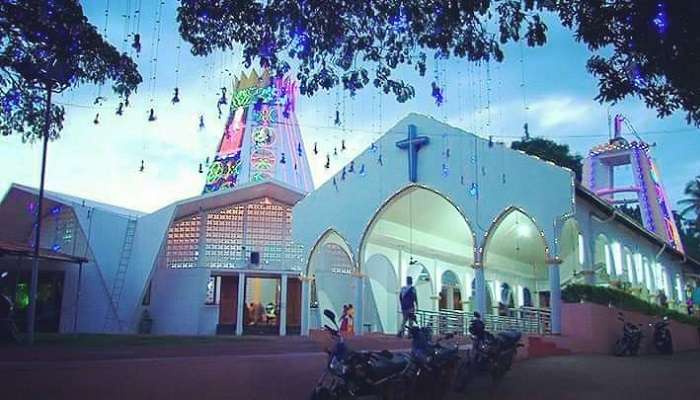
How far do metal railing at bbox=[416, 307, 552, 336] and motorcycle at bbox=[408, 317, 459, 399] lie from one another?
698 cm

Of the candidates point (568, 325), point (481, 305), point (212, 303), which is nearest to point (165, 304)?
point (212, 303)

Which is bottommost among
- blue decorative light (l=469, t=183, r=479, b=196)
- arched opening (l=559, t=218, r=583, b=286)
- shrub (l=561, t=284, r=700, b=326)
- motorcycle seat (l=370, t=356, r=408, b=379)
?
motorcycle seat (l=370, t=356, r=408, b=379)

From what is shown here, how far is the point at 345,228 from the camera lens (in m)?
17.2

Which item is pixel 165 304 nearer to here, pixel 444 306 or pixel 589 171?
pixel 444 306

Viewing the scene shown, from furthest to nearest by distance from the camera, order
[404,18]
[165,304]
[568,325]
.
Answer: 1. [165,304]
2. [568,325]
3. [404,18]

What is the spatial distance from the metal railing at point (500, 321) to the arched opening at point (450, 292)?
18.6 feet

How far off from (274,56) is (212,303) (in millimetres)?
15515

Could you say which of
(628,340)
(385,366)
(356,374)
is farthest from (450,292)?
(356,374)

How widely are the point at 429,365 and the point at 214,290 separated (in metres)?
16.1

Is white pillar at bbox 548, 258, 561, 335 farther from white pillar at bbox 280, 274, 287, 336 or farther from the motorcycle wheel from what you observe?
white pillar at bbox 280, 274, 287, 336

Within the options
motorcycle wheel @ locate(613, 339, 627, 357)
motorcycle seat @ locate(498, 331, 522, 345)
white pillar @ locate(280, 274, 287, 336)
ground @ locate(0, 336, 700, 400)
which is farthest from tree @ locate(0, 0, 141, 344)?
white pillar @ locate(280, 274, 287, 336)

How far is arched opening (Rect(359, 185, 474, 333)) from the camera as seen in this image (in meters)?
18.2

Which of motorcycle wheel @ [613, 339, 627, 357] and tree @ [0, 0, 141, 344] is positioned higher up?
tree @ [0, 0, 141, 344]

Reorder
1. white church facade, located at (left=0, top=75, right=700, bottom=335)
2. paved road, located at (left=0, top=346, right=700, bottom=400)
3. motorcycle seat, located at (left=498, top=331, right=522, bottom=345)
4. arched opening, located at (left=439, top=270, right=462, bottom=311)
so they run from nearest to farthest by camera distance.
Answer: paved road, located at (left=0, top=346, right=700, bottom=400) < motorcycle seat, located at (left=498, top=331, right=522, bottom=345) < white church facade, located at (left=0, top=75, right=700, bottom=335) < arched opening, located at (left=439, top=270, right=462, bottom=311)
